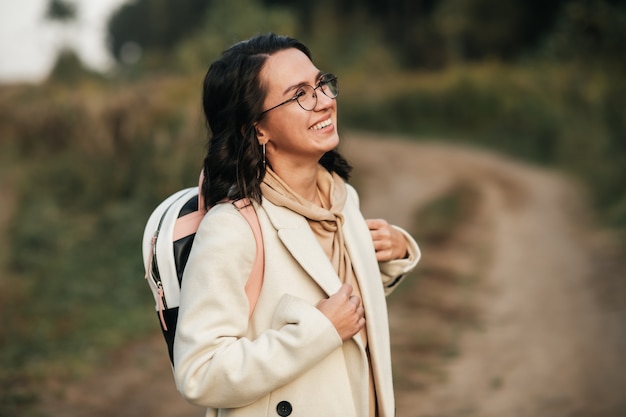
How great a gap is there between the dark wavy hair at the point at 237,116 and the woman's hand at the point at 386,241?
434 millimetres

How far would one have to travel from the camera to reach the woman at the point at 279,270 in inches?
71.7

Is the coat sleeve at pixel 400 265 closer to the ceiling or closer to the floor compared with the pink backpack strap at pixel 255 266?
closer to the ceiling

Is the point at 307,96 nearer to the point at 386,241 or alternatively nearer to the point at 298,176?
the point at 298,176

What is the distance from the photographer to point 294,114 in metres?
1.99

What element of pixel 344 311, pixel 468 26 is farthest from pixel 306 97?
pixel 468 26

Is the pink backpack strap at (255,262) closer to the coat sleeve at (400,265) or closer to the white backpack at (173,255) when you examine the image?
the white backpack at (173,255)

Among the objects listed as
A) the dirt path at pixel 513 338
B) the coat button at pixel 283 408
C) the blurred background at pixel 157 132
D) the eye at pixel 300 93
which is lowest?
the coat button at pixel 283 408

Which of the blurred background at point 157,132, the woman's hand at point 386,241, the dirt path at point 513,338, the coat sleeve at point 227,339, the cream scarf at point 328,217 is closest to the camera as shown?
the coat sleeve at point 227,339

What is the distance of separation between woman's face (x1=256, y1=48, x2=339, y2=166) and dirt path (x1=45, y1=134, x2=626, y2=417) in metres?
3.25

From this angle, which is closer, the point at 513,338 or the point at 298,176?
the point at 298,176

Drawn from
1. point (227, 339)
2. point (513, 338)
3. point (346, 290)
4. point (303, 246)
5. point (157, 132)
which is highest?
point (157, 132)

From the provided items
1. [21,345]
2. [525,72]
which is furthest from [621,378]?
[525,72]

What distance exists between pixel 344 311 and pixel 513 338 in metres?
4.36

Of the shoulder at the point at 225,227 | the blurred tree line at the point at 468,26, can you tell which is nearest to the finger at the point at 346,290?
the shoulder at the point at 225,227
